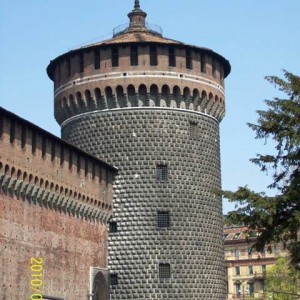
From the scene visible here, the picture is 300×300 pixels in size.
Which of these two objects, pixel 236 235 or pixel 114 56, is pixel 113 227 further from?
pixel 236 235

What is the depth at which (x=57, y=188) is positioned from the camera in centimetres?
3300

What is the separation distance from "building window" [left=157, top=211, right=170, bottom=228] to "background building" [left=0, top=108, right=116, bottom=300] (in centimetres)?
259

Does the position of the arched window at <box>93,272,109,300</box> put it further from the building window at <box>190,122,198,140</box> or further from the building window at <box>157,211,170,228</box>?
the building window at <box>190,122,198,140</box>

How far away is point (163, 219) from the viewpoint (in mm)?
37562

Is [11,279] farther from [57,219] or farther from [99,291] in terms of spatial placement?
[99,291]

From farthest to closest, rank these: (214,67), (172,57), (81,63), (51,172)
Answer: (214,67) < (81,63) < (172,57) < (51,172)

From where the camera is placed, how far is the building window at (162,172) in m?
38.1

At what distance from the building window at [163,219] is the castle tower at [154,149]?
2.1 inches

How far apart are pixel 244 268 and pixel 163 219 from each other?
41.2m

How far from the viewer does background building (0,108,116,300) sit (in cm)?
2906

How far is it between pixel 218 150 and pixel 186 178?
3.90 metres

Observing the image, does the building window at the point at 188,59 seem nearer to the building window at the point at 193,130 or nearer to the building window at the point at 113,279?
the building window at the point at 193,130

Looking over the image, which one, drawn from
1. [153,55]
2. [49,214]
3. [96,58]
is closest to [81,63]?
A: [96,58]

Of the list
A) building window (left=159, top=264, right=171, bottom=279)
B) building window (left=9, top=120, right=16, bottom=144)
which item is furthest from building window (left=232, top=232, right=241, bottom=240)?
building window (left=9, top=120, right=16, bottom=144)
